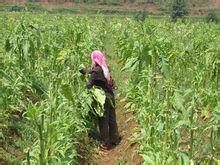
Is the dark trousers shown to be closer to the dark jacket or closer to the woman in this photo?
the woman

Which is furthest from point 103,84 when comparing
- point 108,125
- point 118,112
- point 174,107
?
point 174,107

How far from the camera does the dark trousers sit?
6246 millimetres

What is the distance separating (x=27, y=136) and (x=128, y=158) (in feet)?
3.94

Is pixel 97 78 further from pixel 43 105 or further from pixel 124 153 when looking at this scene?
pixel 43 105

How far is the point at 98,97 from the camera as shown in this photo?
554 centimetres

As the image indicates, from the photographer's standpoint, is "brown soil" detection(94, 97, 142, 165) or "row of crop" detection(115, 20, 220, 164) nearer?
"row of crop" detection(115, 20, 220, 164)

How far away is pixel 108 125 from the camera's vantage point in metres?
6.37

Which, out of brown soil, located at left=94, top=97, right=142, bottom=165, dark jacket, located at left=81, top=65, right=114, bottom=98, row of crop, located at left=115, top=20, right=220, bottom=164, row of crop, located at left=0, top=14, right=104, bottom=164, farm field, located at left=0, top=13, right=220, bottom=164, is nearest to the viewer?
row of crop, located at left=115, top=20, right=220, bottom=164

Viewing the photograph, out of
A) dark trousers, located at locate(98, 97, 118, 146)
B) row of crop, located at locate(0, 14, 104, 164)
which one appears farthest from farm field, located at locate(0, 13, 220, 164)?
dark trousers, located at locate(98, 97, 118, 146)

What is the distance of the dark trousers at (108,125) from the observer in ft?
20.5

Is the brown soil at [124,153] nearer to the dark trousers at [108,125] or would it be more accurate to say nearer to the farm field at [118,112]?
the farm field at [118,112]

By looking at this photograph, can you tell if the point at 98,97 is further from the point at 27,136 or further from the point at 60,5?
the point at 60,5

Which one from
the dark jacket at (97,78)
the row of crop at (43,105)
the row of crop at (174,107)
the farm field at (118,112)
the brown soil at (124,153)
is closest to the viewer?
the row of crop at (174,107)

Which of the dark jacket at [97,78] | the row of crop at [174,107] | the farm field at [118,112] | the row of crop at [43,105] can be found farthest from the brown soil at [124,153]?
the dark jacket at [97,78]
